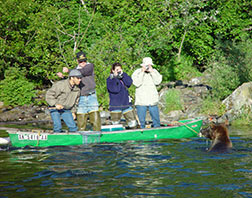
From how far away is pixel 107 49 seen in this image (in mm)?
19031

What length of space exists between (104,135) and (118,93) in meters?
1.30

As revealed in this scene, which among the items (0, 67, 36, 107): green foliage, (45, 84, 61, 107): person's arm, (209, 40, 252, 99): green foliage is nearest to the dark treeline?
Result: (0, 67, 36, 107): green foliage

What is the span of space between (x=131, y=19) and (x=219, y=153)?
1381 cm

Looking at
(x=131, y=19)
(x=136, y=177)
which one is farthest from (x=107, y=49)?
(x=136, y=177)

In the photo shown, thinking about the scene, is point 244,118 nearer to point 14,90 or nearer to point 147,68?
point 147,68

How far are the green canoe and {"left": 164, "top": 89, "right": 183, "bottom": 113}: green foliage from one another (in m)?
5.98

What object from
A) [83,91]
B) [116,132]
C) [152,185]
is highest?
[83,91]

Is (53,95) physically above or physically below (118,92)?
below

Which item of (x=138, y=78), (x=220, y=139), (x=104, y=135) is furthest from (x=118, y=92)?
(x=220, y=139)

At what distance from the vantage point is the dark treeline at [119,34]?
2014cm

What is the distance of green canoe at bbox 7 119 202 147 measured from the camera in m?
10.5

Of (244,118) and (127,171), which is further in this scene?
(244,118)

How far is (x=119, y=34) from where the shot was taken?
19375 mm

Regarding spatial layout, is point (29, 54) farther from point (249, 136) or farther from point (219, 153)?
point (219, 153)
